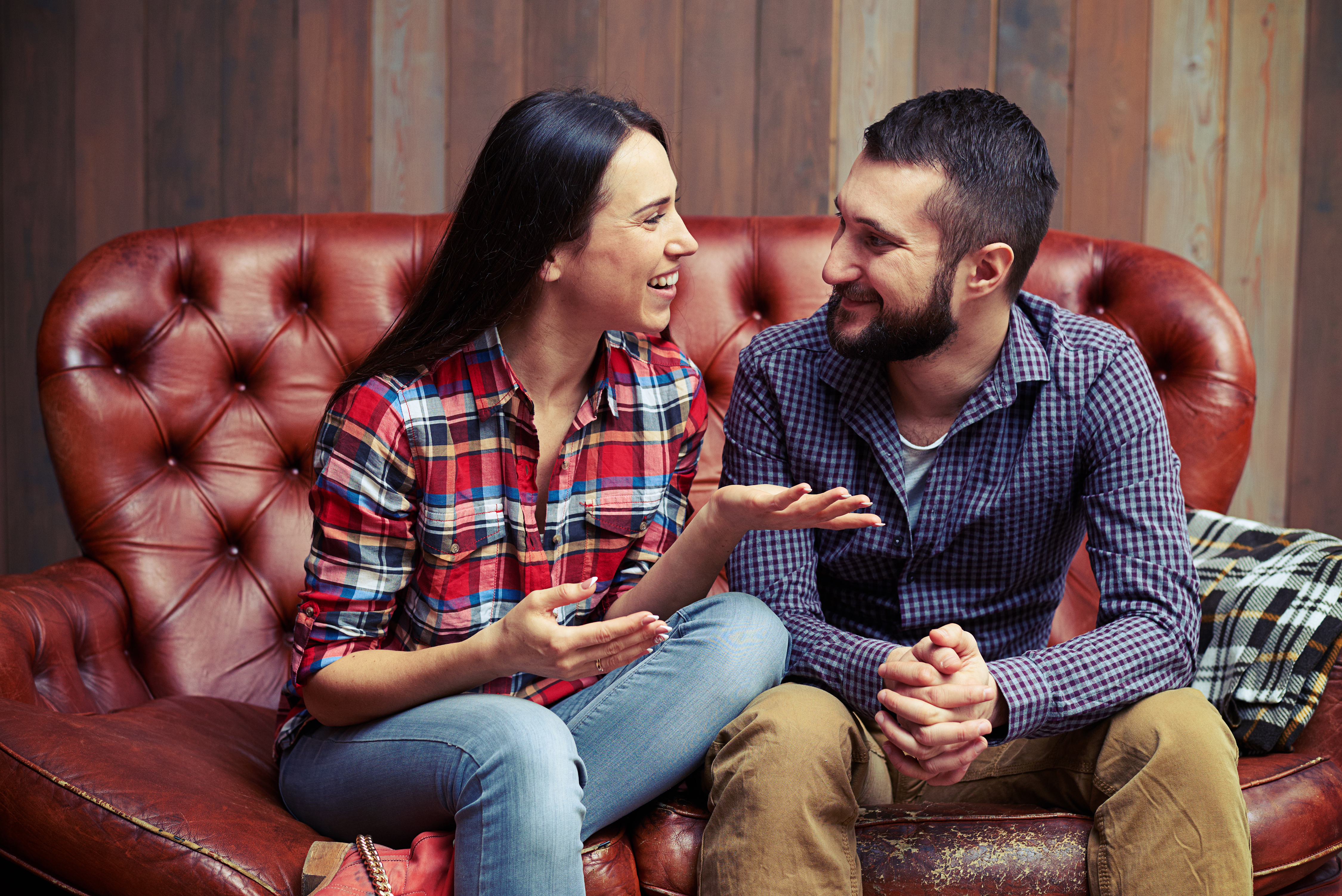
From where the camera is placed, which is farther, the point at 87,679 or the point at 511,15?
the point at 511,15

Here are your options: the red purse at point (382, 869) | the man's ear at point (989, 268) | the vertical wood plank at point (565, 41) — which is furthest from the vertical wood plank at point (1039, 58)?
the red purse at point (382, 869)

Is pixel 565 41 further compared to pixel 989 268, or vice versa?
pixel 565 41

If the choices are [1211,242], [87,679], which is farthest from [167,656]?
[1211,242]

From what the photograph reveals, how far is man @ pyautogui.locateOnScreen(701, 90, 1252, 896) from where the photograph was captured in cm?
101

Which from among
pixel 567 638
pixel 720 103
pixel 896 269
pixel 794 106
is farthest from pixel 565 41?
pixel 567 638

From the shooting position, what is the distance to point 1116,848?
101 centimetres

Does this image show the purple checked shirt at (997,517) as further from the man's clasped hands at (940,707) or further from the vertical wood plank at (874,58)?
the vertical wood plank at (874,58)

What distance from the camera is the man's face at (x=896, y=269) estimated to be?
3.97ft

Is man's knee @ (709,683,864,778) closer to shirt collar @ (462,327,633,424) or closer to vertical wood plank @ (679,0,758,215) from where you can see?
shirt collar @ (462,327,633,424)

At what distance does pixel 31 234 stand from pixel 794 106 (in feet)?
5.11

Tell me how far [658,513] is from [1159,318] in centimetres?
92

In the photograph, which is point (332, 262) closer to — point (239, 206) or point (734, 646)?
point (239, 206)

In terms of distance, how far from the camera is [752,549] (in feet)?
4.14

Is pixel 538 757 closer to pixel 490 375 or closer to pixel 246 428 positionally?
pixel 490 375
